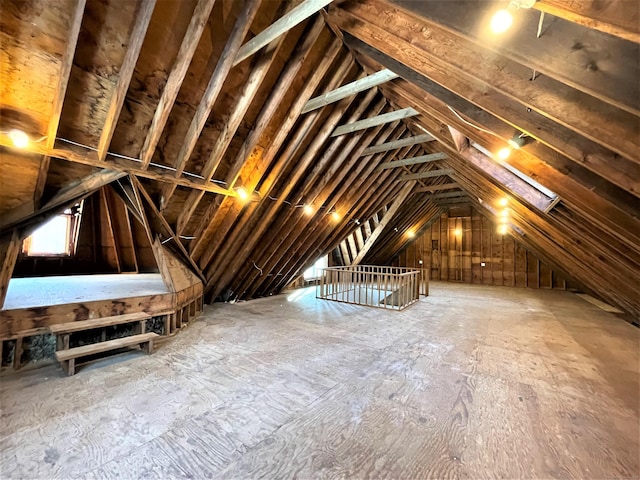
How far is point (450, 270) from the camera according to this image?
506 inches

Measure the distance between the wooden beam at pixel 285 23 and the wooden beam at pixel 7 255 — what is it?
3402 millimetres

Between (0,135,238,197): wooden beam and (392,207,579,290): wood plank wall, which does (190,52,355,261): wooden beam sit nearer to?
(0,135,238,197): wooden beam

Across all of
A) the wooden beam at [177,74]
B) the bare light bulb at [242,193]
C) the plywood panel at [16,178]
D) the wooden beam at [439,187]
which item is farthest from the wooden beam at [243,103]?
the wooden beam at [439,187]

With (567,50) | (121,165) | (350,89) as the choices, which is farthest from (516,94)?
(121,165)

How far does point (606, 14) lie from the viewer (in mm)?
1017

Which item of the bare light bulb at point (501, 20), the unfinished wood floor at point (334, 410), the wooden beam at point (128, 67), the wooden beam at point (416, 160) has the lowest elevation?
the unfinished wood floor at point (334, 410)

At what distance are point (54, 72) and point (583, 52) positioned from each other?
12.5 ft

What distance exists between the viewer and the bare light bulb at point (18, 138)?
2490 mm

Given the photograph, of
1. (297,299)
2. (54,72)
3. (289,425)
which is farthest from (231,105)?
(297,299)

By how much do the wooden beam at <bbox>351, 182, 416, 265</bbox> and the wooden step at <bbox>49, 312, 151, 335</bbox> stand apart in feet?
23.6

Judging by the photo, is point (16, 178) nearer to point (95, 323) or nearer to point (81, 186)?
point (81, 186)

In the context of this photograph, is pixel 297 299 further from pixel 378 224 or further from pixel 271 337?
pixel 378 224

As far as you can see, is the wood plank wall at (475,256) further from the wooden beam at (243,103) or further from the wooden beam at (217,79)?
the wooden beam at (217,79)

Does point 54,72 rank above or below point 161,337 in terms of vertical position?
above
